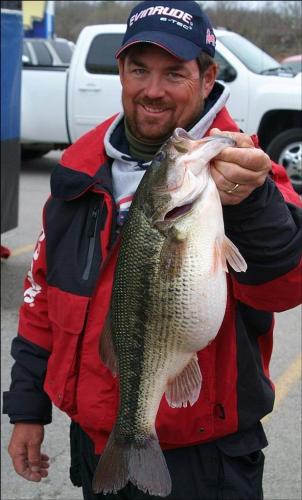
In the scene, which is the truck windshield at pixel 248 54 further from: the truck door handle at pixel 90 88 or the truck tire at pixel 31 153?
the truck tire at pixel 31 153

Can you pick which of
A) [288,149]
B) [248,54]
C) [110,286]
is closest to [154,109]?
[110,286]

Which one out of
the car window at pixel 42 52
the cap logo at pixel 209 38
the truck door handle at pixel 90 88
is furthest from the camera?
the car window at pixel 42 52

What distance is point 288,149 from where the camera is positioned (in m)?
9.38

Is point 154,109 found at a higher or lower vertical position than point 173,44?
lower

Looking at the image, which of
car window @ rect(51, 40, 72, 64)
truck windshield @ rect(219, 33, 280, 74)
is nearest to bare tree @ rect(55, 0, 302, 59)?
truck windshield @ rect(219, 33, 280, 74)

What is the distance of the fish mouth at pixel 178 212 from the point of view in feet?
4.98

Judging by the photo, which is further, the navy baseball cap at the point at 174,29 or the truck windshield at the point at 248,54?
the truck windshield at the point at 248,54

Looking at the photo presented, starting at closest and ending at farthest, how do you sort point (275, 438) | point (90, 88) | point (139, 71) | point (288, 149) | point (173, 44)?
point (173, 44) → point (139, 71) → point (275, 438) → point (288, 149) → point (90, 88)

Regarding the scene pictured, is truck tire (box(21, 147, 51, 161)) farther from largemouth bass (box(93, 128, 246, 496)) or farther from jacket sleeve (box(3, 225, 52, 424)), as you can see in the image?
largemouth bass (box(93, 128, 246, 496))

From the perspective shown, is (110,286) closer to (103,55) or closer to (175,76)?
(175,76)

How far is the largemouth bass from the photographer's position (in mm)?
1514

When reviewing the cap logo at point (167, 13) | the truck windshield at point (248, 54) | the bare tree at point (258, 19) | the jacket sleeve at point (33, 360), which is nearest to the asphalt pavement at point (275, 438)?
the jacket sleeve at point (33, 360)

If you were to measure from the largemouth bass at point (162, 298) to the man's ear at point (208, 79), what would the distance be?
59 cm

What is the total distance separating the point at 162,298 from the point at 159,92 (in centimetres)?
67
